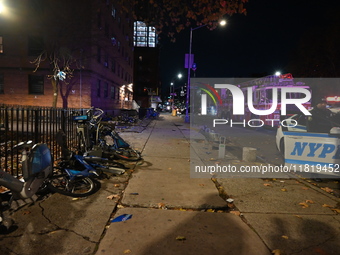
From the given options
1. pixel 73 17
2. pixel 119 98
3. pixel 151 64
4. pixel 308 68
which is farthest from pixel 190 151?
pixel 151 64

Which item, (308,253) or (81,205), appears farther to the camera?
(81,205)

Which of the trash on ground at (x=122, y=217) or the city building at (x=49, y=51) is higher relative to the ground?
the city building at (x=49, y=51)

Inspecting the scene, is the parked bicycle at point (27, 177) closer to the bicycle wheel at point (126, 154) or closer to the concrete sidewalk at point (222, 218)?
the concrete sidewalk at point (222, 218)

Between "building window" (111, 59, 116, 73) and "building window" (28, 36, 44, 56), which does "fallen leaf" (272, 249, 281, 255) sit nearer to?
"building window" (28, 36, 44, 56)

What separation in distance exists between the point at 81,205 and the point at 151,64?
7977 centimetres

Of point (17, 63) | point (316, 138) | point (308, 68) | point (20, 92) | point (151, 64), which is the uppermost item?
point (151, 64)

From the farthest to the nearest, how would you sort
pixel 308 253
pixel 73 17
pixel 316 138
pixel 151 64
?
1. pixel 151 64
2. pixel 73 17
3. pixel 316 138
4. pixel 308 253

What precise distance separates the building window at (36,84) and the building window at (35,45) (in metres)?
2.03

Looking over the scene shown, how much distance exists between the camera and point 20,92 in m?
22.2

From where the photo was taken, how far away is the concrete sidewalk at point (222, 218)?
3.11m

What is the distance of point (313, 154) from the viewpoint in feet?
20.1

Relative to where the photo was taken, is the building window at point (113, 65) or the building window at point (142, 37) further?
the building window at point (142, 37)

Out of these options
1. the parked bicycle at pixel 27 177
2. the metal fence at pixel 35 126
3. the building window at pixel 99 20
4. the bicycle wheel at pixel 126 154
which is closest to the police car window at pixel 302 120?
the bicycle wheel at pixel 126 154

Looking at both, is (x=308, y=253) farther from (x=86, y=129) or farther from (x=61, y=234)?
(x=86, y=129)
